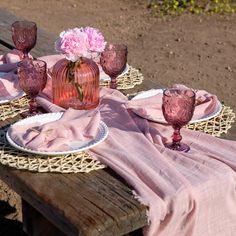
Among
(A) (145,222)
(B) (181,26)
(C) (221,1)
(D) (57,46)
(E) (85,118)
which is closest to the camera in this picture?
(A) (145,222)

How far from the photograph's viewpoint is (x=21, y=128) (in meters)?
2.09

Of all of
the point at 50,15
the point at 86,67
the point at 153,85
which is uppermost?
the point at 86,67

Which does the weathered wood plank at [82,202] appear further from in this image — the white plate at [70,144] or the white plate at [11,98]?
the white plate at [11,98]

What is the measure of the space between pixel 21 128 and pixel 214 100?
681mm

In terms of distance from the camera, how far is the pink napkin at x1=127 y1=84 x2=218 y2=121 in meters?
2.23

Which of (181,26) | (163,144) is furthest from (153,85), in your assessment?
(181,26)

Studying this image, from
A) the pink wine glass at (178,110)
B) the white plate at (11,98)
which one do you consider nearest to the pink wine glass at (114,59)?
the white plate at (11,98)

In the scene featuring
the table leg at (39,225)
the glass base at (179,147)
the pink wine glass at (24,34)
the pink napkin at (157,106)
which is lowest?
the table leg at (39,225)

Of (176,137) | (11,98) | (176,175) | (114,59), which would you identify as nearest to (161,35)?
(114,59)

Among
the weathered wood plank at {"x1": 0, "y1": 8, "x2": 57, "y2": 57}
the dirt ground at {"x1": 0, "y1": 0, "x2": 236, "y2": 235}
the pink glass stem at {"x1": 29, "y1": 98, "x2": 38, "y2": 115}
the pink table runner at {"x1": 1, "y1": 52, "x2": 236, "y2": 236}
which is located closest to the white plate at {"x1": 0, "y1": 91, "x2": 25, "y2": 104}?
the pink glass stem at {"x1": 29, "y1": 98, "x2": 38, "y2": 115}

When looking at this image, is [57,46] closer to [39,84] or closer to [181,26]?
[39,84]

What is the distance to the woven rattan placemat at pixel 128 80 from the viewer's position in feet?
8.52

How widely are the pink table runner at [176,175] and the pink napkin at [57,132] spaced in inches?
2.6

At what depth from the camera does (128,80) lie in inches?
105
